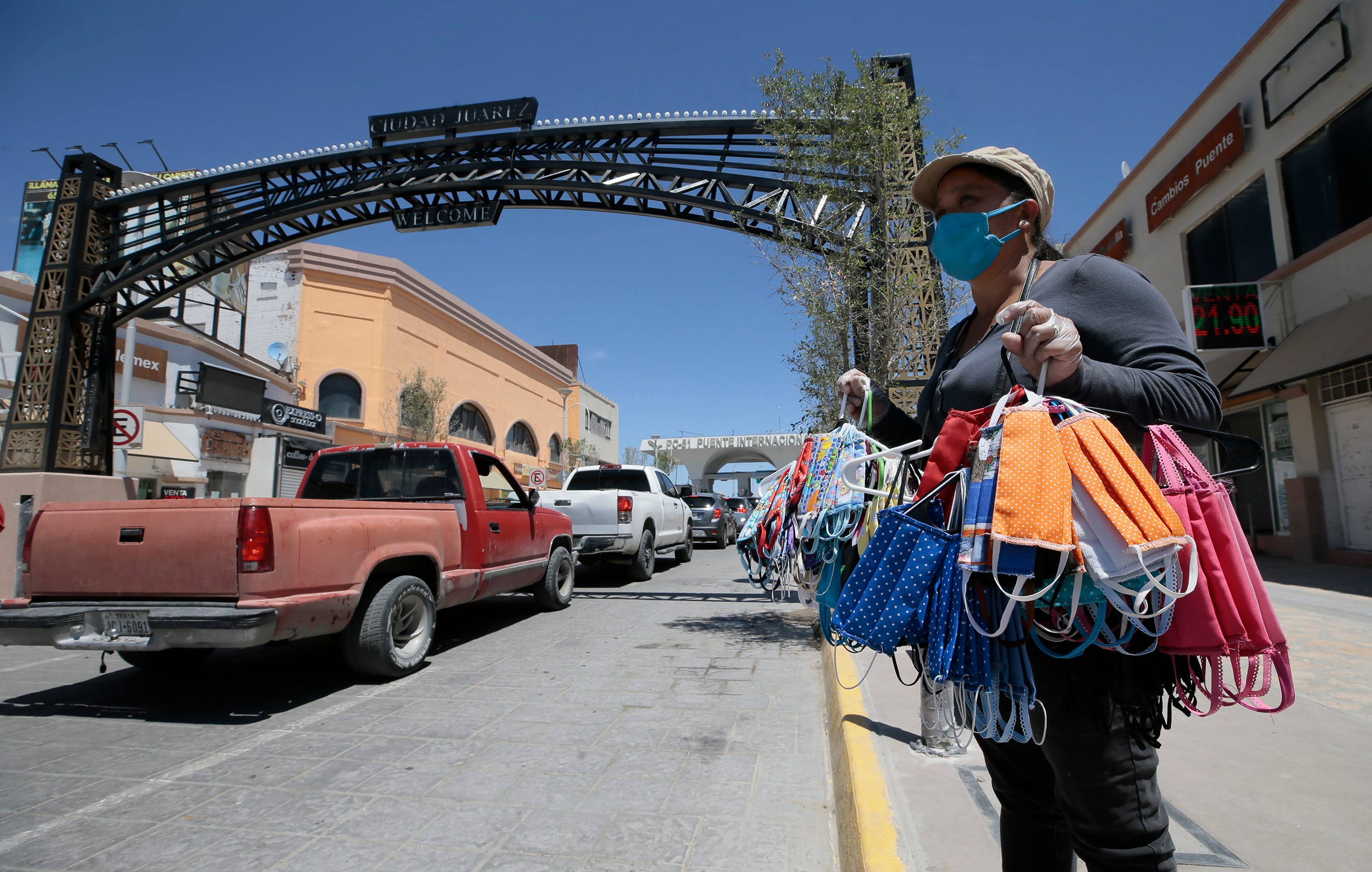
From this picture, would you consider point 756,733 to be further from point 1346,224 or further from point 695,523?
point 695,523

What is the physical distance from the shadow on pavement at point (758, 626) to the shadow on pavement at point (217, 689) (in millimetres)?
2575

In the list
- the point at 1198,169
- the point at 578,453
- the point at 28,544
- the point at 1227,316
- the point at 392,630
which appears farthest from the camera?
the point at 578,453

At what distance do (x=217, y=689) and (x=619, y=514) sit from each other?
653cm

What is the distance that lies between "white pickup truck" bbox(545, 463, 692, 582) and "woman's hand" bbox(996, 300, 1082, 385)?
982 cm

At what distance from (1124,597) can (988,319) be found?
82cm

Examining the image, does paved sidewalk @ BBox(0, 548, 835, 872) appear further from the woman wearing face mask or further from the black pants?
the black pants

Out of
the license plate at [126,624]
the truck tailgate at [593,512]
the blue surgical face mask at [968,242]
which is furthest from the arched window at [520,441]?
the blue surgical face mask at [968,242]

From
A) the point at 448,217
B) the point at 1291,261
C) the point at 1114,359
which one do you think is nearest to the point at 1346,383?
the point at 1291,261

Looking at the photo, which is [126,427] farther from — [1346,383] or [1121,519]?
[1346,383]

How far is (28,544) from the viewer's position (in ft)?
16.4

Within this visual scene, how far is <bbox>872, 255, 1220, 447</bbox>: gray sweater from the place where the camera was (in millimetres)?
1386

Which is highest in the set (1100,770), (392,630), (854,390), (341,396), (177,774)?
(341,396)

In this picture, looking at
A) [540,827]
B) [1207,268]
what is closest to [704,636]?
[540,827]

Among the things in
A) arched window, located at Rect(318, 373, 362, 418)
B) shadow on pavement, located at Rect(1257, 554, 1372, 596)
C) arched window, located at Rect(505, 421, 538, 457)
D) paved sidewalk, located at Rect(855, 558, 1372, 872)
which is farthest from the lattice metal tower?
arched window, located at Rect(505, 421, 538, 457)
